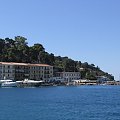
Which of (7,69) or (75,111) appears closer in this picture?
(75,111)

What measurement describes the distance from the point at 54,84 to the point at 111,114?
140905 millimetres

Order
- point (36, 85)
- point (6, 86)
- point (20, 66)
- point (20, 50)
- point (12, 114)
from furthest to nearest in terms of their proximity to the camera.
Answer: point (20, 50) → point (20, 66) → point (36, 85) → point (6, 86) → point (12, 114)

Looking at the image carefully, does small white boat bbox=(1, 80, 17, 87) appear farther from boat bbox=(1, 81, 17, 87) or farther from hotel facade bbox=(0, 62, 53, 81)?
hotel facade bbox=(0, 62, 53, 81)

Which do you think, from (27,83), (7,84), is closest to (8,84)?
(7,84)

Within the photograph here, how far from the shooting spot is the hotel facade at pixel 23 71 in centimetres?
17875

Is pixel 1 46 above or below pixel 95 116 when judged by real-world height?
above

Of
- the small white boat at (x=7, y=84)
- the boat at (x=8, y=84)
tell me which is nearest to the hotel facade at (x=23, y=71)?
the small white boat at (x=7, y=84)

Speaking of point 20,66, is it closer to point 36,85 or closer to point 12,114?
point 36,85

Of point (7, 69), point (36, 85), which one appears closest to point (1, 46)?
point (7, 69)

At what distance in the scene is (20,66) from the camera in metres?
185

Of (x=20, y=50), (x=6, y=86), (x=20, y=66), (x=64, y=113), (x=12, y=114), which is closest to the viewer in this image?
(x=12, y=114)

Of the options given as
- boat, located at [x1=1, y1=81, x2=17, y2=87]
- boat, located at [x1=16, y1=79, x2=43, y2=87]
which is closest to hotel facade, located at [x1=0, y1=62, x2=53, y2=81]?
boat, located at [x1=16, y1=79, x2=43, y2=87]

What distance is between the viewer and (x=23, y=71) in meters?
187

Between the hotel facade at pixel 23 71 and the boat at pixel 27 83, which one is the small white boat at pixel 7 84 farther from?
the hotel facade at pixel 23 71
